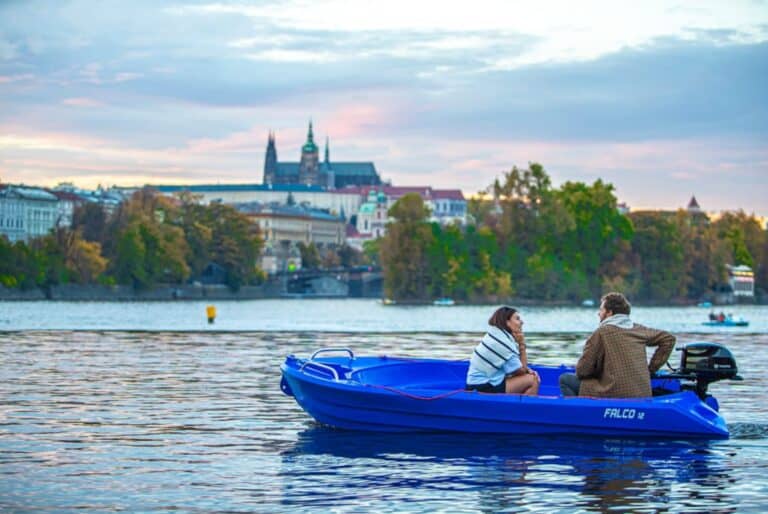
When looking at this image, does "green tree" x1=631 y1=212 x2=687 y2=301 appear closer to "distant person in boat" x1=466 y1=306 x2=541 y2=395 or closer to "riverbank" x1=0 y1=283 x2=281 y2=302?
"riverbank" x1=0 y1=283 x2=281 y2=302

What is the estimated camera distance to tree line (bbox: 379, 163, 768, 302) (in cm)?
14762

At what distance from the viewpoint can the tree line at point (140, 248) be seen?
149 meters

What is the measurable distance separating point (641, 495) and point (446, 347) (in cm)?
3314

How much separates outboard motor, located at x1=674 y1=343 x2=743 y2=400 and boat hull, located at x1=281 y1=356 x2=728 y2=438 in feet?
1.39

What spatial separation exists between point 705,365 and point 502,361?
2785 mm

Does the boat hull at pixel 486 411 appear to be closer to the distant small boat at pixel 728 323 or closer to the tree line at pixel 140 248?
the distant small boat at pixel 728 323

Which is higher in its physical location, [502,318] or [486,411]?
[502,318]

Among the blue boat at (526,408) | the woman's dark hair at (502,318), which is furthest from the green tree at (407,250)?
the woman's dark hair at (502,318)

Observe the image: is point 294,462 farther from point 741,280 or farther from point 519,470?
point 741,280

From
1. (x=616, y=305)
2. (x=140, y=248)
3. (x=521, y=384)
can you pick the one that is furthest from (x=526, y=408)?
(x=140, y=248)

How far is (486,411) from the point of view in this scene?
69.7 ft

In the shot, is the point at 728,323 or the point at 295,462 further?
the point at 728,323

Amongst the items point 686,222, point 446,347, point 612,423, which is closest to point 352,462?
point 612,423

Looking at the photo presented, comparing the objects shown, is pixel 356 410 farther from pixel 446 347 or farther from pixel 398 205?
pixel 398 205
